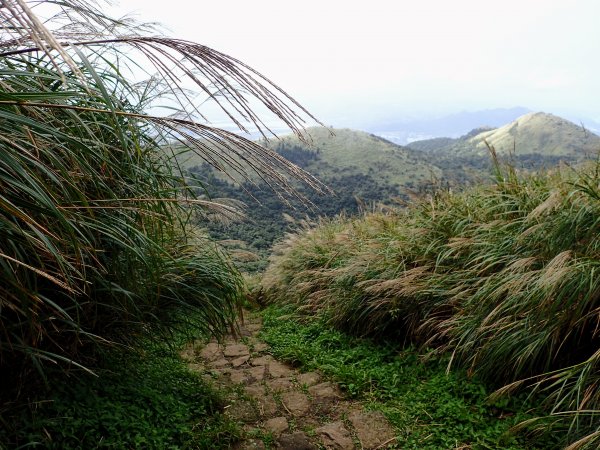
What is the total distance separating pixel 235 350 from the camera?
422cm

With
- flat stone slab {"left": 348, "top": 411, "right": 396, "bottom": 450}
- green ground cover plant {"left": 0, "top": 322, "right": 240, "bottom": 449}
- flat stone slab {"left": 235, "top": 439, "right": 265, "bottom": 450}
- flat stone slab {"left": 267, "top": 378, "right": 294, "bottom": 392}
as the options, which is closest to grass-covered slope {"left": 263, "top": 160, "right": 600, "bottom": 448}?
flat stone slab {"left": 348, "top": 411, "right": 396, "bottom": 450}

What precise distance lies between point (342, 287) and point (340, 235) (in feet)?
4.31

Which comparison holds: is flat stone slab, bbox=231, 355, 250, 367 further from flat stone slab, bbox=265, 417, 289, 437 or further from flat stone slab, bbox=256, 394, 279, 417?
flat stone slab, bbox=265, 417, 289, 437

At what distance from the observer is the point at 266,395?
309cm

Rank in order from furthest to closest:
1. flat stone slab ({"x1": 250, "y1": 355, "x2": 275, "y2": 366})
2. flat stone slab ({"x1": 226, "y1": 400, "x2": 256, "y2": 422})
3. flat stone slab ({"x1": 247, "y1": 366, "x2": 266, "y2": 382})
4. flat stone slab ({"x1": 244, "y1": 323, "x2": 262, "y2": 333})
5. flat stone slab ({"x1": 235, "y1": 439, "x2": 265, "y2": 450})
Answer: flat stone slab ({"x1": 244, "y1": 323, "x2": 262, "y2": 333}), flat stone slab ({"x1": 250, "y1": 355, "x2": 275, "y2": 366}), flat stone slab ({"x1": 247, "y1": 366, "x2": 266, "y2": 382}), flat stone slab ({"x1": 226, "y1": 400, "x2": 256, "y2": 422}), flat stone slab ({"x1": 235, "y1": 439, "x2": 265, "y2": 450})

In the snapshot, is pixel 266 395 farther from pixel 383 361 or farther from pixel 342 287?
pixel 342 287

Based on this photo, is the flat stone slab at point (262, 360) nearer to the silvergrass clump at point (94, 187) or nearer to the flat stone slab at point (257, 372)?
the flat stone slab at point (257, 372)

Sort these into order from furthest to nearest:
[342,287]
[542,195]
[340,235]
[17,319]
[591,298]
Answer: [340,235] → [342,287] → [542,195] → [591,298] → [17,319]

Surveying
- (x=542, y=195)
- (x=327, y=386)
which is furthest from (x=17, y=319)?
(x=542, y=195)

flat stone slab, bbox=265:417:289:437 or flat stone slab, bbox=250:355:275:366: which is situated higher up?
flat stone slab, bbox=265:417:289:437

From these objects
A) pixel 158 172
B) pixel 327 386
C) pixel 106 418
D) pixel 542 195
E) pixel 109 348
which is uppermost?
pixel 158 172

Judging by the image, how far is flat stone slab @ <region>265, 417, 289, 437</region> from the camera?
2.56 meters

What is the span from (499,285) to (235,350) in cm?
248

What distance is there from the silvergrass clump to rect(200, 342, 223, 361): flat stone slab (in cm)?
129
